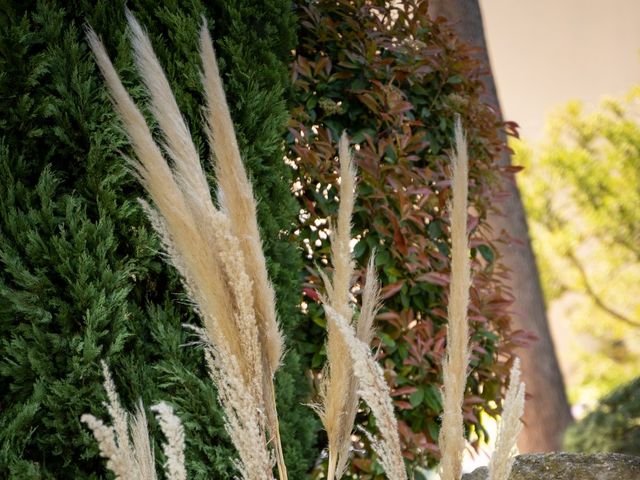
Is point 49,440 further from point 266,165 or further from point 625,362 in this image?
point 625,362

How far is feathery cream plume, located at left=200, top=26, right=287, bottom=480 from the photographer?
1.40 metres

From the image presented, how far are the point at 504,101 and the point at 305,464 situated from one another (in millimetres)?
10110

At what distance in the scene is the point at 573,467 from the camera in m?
1.96

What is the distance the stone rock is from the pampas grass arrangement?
71 centimetres

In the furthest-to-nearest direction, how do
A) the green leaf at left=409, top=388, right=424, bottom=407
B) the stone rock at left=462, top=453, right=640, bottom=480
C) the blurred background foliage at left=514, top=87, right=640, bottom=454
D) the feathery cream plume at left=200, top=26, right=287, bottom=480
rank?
the blurred background foliage at left=514, top=87, right=640, bottom=454 → the green leaf at left=409, top=388, right=424, bottom=407 → the stone rock at left=462, top=453, right=640, bottom=480 → the feathery cream plume at left=200, top=26, right=287, bottom=480

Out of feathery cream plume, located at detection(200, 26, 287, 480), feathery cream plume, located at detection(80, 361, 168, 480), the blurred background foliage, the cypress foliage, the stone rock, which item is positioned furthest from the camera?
the blurred background foliage

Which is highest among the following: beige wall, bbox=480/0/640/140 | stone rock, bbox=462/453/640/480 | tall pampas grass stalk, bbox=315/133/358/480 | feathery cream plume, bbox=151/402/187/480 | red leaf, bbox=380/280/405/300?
beige wall, bbox=480/0/640/140

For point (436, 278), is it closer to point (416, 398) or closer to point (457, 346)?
point (416, 398)

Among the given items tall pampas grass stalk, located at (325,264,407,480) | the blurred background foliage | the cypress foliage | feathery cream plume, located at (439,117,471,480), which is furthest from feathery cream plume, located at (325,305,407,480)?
the blurred background foliage

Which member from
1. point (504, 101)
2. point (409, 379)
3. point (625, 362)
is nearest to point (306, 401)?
point (409, 379)

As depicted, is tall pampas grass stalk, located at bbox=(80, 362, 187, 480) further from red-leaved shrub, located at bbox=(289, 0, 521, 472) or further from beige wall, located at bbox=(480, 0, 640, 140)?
beige wall, located at bbox=(480, 0, 640, 140)

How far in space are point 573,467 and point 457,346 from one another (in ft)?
2.65

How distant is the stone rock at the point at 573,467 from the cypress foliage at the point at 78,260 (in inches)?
23.0

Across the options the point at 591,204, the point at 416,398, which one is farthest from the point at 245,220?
the point at 591,204
